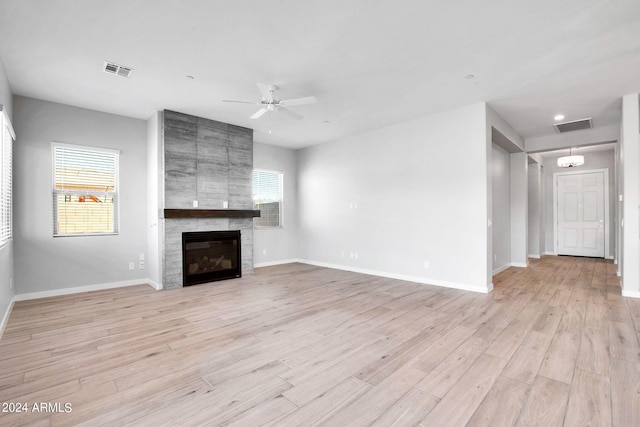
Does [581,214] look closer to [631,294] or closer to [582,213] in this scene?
[582,213]

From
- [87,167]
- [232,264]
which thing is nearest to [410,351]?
[232,264]

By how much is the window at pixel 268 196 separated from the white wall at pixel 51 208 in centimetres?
238

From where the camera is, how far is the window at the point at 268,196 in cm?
709

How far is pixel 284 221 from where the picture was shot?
751 centimetres

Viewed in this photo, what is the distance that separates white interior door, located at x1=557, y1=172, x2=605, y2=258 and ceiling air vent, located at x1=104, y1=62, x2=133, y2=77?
10.5 meters

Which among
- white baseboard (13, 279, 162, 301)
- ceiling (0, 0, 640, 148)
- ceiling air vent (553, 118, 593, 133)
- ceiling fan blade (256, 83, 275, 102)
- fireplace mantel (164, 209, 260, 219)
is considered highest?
ceiling (0, 0, 640, 148)

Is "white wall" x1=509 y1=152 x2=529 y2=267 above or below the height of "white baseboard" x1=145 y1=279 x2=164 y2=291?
above

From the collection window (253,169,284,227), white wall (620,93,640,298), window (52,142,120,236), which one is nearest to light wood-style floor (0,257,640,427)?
white wall (620,93,640,298)

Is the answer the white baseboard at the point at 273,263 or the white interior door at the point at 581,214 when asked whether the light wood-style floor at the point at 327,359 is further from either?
the white interior door at the point at 581,214

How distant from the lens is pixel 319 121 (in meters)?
5.50

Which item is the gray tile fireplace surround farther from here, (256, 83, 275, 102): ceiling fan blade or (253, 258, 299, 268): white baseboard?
(256, 83, 275, 102): ceiling fan blade

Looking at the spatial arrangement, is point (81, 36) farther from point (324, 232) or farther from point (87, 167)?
point (324, 232)

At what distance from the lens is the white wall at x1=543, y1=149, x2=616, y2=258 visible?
7.71 meters

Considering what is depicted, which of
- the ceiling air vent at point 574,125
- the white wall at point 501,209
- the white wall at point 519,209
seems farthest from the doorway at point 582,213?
the ceiling air vent at point 574,125
